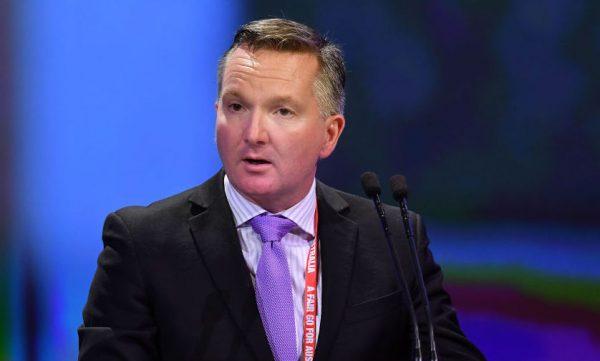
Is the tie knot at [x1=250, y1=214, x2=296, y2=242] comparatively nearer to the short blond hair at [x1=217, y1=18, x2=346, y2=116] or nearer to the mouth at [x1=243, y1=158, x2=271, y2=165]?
the mouth at [x1=243, y1=158, x2=271, y2=165]

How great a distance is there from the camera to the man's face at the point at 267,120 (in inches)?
86.5

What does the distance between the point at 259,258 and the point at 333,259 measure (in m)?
0.19

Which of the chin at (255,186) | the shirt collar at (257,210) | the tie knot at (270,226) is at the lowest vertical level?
the tie knot at (270,226)

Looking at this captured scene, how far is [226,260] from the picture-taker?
7.39 ft

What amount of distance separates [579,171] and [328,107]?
4.10 feet

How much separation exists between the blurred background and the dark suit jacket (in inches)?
35.1

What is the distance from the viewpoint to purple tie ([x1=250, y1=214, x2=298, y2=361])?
2.21 m

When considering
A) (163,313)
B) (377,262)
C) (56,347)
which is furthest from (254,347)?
(56,347)

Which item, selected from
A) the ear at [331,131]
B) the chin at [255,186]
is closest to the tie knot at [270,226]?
the chin at [255,186]

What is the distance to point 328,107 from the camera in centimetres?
235

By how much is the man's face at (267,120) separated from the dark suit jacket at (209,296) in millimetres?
169

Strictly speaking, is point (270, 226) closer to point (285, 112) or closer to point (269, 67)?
point (285, 112)

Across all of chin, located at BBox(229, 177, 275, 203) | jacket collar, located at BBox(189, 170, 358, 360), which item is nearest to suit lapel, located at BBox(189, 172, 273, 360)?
jacket collar, located at BBox(189, 170, 358, 360)

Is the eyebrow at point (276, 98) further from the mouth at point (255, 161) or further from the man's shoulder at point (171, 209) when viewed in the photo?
the man's shoulder at point (171, 209)
